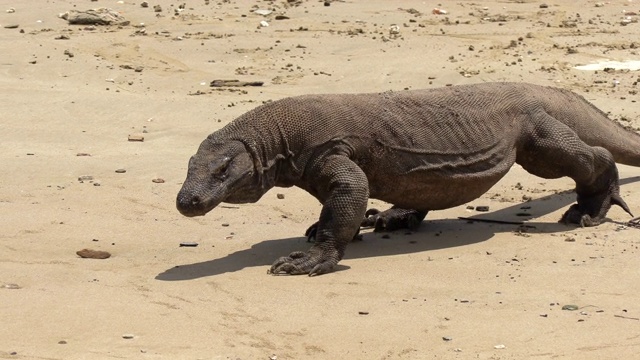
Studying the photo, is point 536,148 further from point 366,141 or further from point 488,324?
point 488,324

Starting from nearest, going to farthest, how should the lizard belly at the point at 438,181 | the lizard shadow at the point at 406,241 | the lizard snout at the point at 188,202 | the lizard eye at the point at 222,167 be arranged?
the lizard snout at the point at 188,202 < the lizard eye at the point at 222,167 < the lizard shadow at the point at 406,241 < the lizard belly at the point at 438,181

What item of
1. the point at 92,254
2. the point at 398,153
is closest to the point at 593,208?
the point at 398,153

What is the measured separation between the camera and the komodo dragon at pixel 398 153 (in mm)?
7449

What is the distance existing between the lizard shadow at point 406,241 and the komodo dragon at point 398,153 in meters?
0.20

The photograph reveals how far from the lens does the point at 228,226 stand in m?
8.68

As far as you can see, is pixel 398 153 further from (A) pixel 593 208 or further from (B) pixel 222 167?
(A) pixel 593 208

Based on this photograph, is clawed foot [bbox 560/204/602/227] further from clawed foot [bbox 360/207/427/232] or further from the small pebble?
the small pebble

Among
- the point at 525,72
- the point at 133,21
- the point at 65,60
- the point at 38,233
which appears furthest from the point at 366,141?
the point at 133,21

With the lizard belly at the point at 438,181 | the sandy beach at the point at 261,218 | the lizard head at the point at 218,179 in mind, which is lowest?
the sandy beach at the point at 261,218

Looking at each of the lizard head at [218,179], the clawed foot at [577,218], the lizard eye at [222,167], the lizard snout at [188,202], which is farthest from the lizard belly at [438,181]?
the lizard snout at [188,202]

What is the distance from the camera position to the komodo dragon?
7.45m

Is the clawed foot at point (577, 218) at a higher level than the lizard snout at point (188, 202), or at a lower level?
lower

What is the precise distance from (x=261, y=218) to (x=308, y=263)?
162 centimetres

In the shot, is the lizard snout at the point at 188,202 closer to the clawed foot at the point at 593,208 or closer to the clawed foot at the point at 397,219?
the clawed foot at the point at 397,219
